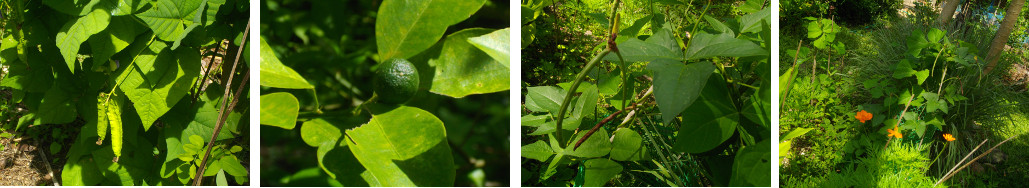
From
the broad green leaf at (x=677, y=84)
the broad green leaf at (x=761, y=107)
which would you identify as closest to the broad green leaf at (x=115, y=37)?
the broad green leaf at (x=677, y=84)

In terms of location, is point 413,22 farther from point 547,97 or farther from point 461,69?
point 547,97

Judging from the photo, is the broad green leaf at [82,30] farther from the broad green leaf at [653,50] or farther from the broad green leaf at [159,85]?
the broad green leaf at [653,50]

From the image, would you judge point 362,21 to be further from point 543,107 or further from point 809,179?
point 809,179

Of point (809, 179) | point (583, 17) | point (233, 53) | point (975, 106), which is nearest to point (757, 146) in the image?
point (583, 17)

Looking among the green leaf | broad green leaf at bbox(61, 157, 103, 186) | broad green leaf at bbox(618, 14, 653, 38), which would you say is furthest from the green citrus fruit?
broad green leaf at bbox(61, 157, 103, 186)

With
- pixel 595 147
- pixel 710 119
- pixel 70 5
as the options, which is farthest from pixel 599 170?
pixel 70 5

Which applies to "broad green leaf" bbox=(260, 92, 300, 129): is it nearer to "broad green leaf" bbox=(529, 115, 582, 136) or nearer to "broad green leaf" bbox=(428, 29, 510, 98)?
"broad green leaf" bbox=(428, 29, 510, 98)
